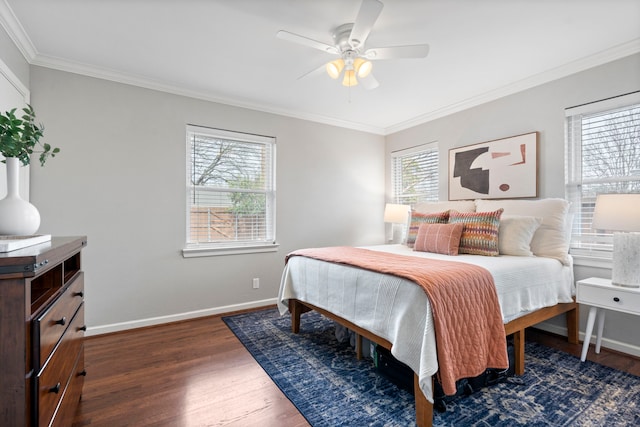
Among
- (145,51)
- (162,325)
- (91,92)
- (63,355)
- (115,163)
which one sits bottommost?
(162,325)

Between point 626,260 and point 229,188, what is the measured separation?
11.7 ft

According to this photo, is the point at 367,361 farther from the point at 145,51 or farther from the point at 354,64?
the point at 145,51

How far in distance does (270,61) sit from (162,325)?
8.95ft

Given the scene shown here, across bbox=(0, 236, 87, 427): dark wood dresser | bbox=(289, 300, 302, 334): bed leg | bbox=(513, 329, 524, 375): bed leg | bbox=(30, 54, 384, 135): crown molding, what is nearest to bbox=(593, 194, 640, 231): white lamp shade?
bbox=(513, 329, 524, 375): bed leg

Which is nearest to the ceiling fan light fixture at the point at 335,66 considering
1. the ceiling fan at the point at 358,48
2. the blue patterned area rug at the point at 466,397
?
the ceiling fan at the point at 358,48

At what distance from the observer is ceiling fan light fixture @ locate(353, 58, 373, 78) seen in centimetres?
229

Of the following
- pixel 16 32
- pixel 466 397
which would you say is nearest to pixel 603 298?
pixel 466 397

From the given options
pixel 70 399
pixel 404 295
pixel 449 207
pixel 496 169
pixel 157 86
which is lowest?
pixel 70 399

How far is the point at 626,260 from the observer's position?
7.14ft

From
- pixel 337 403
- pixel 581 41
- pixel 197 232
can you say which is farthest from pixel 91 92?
pixel 581 41

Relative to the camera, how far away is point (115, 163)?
2906 millimetres

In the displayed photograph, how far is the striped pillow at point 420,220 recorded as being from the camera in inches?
122

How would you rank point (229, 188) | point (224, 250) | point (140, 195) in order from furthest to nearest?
1. point (229, 188)
2. point (224, 250)
3. point (140, 195)

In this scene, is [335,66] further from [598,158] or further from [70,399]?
[70,399]
